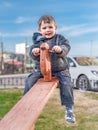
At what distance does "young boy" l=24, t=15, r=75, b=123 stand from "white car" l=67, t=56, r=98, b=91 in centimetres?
842

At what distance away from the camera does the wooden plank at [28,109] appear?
2.41 m

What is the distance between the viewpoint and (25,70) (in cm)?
4303

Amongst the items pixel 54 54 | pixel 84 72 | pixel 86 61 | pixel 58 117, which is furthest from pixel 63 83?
pixel 86 61

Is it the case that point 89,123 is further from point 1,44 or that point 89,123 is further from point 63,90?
point 1,44

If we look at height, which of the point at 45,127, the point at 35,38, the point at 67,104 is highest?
the point at 35,38

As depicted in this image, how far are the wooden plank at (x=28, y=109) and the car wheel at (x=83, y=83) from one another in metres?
8.87

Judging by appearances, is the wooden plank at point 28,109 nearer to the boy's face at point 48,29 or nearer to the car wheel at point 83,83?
the boy's face at point 48,29

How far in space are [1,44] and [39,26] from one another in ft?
115

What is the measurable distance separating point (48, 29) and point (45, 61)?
403 mm

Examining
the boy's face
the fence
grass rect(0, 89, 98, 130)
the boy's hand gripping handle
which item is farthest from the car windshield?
the boy's hand gripping handle

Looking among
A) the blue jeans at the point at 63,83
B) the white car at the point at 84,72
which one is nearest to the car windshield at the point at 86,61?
the white car at the point at 84,72

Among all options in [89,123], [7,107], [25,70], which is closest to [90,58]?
[7,107]

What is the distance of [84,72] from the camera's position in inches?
501

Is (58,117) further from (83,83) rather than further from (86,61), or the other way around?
(86,61)
